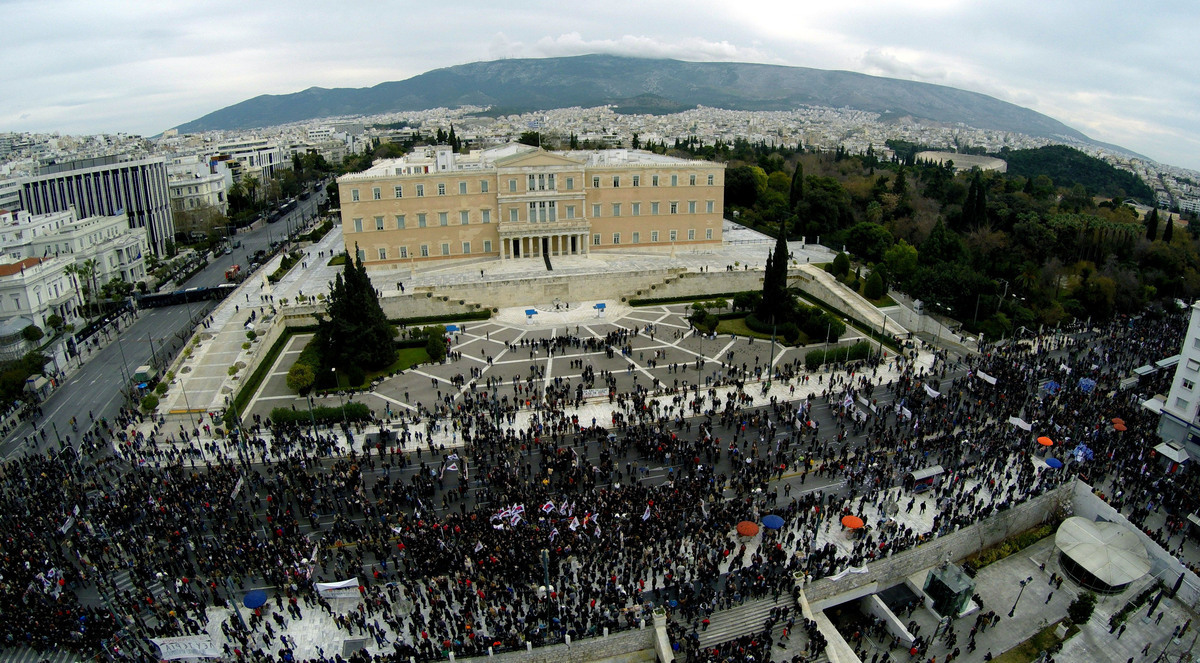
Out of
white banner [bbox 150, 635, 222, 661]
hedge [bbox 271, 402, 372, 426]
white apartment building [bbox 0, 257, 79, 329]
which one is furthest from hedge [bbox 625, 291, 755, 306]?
white apartment building [bbox 0, 257, 79, 329]

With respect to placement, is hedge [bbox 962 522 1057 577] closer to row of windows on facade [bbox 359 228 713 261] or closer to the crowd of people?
the crowd of people

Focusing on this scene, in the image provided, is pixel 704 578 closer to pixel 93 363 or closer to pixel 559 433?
pixel 559 433

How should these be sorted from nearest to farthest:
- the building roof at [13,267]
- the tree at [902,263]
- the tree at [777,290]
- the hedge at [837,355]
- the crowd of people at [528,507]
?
the crowd of people at [528,507]
the hedge at [837,355]
the tree at [777,290]
the building roof at [13,267]
the tree at [902,263]

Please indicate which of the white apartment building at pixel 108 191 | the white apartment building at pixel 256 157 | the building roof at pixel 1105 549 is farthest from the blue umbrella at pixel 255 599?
the white apartment building at pixel 256 157

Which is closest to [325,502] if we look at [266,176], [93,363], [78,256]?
[93,363]

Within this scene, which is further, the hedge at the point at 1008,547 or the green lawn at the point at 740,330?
the green lawn at the point at 740,330

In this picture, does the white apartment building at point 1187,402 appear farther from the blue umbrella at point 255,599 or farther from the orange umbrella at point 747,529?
the blue umbrella at point 255,599

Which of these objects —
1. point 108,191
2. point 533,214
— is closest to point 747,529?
point 533,214
